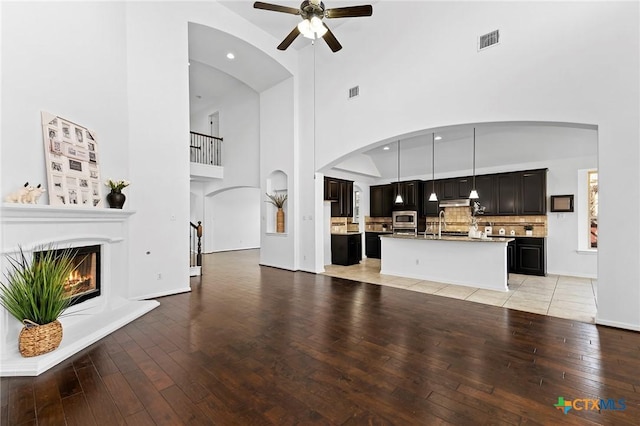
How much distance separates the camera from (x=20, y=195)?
9.15 ft

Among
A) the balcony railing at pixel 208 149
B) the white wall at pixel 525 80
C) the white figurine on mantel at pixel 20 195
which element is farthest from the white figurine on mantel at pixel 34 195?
the balcony railing at pixel 208 149

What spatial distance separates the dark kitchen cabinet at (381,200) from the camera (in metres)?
9.55

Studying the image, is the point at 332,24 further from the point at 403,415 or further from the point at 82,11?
the point at 403,415

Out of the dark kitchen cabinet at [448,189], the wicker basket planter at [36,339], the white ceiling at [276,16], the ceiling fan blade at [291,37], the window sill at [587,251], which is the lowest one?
the wicker basket planter at [36,339]

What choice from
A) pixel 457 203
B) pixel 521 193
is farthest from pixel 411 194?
pixel 521 193

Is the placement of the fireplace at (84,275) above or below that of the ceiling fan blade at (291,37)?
below

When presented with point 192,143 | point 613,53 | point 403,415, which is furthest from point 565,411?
point 192,143

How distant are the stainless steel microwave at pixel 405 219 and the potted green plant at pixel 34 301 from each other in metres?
8.31

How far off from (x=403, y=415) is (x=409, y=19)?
20.1 feet

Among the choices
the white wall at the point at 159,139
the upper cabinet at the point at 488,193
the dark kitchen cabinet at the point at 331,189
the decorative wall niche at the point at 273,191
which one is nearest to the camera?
the white wall at the point at 159,139

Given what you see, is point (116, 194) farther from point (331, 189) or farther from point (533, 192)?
point (533, 192)

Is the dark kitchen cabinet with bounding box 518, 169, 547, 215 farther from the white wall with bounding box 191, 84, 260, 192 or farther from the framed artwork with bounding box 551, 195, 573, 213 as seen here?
the white wall with bounding box 191, 84, 260, 192

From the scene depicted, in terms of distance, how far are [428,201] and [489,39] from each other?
5133 mm

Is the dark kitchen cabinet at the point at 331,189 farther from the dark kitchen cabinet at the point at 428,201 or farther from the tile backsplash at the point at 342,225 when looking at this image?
the dark kitchen cabinet at the point at 428,201
